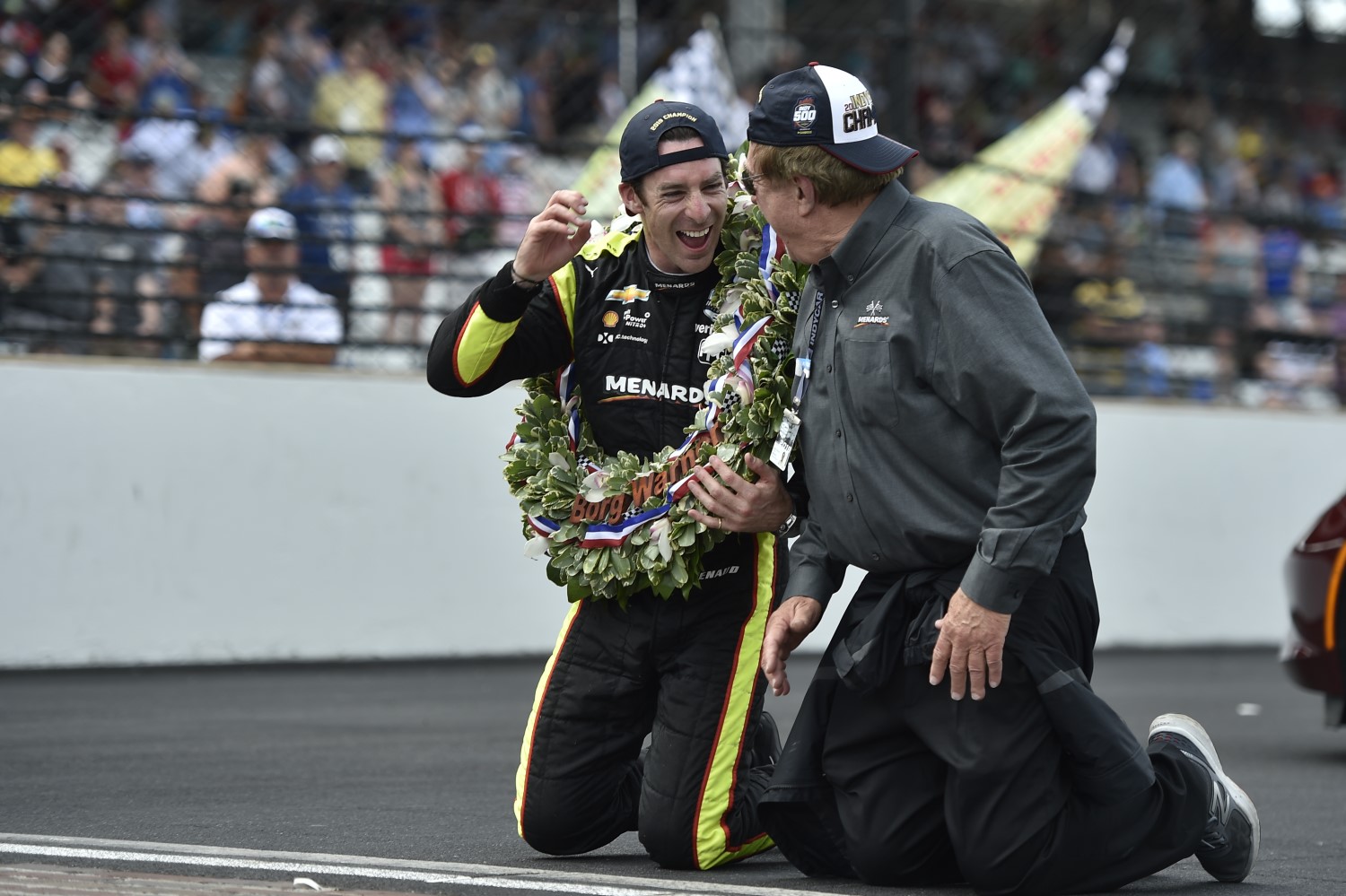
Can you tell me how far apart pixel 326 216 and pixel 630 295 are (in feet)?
19.3

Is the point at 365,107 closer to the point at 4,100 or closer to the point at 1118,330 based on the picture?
the point at 4,100

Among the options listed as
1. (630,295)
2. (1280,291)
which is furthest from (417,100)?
(630,295)

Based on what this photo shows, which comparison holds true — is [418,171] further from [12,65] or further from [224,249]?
[12,65]

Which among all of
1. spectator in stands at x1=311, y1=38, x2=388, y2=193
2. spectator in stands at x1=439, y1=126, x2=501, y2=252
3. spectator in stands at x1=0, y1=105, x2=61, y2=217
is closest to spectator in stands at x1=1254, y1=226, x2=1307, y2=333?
spectator in stands at x1=439, y1=126, x2=501, y2=252

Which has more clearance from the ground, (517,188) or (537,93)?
(537,93)

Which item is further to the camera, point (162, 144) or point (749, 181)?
point (162, 144)

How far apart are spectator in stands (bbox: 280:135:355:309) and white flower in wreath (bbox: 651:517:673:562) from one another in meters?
5.57

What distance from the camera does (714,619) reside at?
194 inches

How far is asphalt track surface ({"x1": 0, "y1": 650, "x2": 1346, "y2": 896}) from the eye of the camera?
430cm

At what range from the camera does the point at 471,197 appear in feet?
35.8

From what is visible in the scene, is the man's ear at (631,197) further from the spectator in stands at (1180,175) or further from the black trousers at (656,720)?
the spectator in stands at (1180,175)

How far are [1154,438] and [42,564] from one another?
22.2 ft

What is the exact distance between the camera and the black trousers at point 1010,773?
4.05m

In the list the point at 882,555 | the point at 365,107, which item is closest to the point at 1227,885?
the point at 882,555
